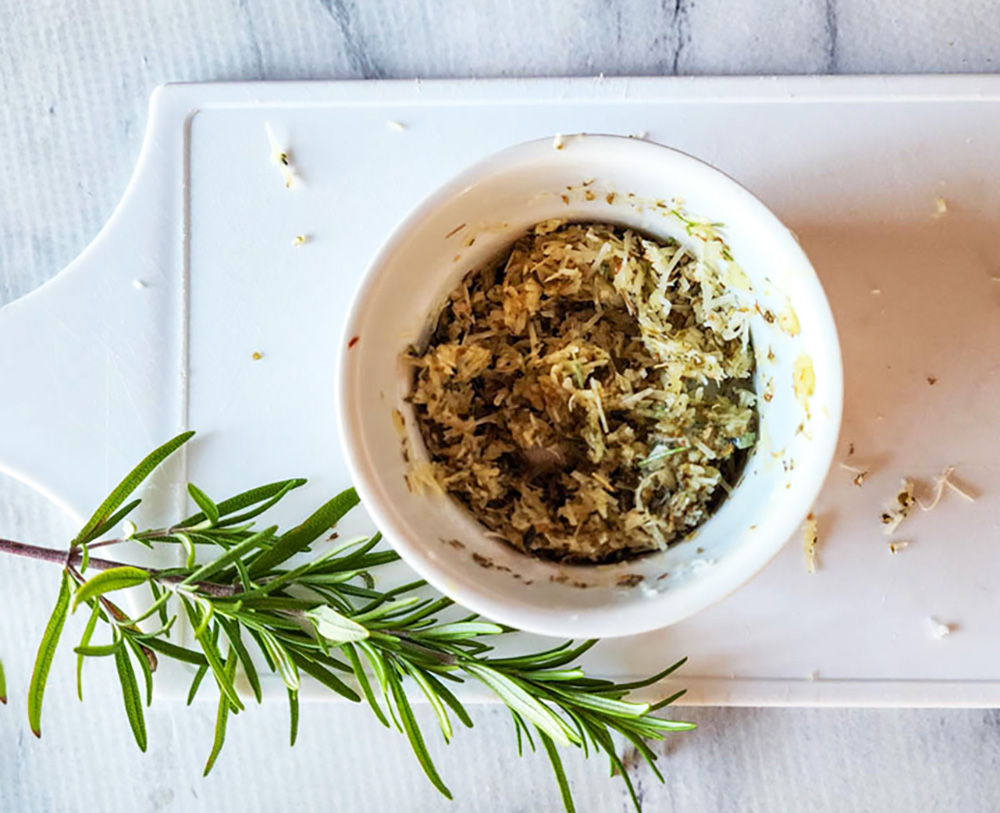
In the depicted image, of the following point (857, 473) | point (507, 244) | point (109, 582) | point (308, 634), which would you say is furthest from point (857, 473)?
point (109, 582)

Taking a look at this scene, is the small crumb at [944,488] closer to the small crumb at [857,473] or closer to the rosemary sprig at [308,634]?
the small crumb at [857,473]

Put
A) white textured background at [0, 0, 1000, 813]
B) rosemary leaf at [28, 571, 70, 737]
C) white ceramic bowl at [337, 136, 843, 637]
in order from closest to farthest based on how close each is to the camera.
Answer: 1. white ceramic bowl at [337, 136, 843, 637]
2. rosemary leaf at [28, 571, 70, 737]
3. white textured background at [0, 0, 1000, 813]

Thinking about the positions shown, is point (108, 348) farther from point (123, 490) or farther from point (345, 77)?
point (345, 77)

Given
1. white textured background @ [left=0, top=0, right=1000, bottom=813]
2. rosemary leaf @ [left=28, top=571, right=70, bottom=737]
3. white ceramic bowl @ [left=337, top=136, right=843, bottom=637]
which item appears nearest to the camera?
white ceramic bowl @ [left=337, top=136, right=843, bottom=637]

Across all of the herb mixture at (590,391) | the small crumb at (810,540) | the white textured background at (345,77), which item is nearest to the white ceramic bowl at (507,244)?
the herb mixture at (590,391)

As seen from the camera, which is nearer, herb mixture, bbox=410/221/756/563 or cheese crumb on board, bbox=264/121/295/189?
herb mixture, bbox=410/221/756/563

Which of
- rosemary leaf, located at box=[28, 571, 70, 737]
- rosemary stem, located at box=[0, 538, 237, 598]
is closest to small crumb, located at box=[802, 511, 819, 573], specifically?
rosemary stem, located at box=[0, 538, 237, 598]

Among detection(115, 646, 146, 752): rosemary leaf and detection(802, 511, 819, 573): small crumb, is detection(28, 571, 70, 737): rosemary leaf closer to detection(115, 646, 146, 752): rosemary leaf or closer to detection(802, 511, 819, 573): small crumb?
detection(115, 646, 146, 752): rosemary leaf
